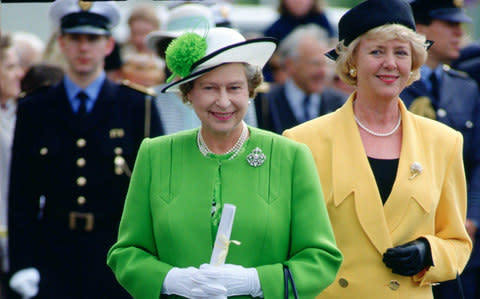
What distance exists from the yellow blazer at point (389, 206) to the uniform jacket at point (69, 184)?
1.85 m

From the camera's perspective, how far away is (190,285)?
14.0ft

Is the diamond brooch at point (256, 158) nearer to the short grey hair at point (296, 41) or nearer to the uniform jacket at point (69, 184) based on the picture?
the uniform jacket at point (69, 184)

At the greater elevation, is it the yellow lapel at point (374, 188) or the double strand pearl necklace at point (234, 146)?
the double strand pearl necklace at point (234, 146)

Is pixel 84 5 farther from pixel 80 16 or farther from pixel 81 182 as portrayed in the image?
pixel 81 182

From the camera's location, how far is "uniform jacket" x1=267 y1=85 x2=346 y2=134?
26.4 ft

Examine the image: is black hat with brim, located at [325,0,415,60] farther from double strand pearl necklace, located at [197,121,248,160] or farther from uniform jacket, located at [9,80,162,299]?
uniform jacket, located at [9,80,162,299]

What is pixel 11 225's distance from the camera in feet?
22.1

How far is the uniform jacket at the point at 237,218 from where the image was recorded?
4391 millimetres

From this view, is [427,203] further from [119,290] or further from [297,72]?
[297,72]

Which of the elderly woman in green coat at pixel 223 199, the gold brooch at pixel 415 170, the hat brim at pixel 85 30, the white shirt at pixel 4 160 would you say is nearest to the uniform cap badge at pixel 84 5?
the hat brim at pixel 85 30

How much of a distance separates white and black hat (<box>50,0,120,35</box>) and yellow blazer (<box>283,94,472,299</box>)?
7.21 ft

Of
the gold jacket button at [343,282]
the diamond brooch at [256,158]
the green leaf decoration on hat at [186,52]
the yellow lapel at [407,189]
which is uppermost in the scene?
the green leaf decoration on hat at [186,52]

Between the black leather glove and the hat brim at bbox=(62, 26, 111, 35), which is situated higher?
the hat brim at bbox=(62, 26, 111, 35)

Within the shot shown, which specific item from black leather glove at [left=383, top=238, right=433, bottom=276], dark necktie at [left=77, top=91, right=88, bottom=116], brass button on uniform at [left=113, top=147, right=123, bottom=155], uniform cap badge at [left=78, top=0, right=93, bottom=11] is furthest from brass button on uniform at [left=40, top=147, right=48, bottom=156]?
black leather glove at [left=383, top=238, right=433, bottom=276]
